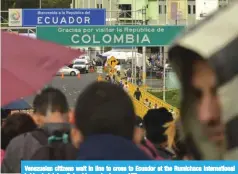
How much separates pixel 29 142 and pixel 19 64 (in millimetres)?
467

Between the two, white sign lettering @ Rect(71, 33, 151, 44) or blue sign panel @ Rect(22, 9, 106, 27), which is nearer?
white sign lettering @ Rect(71, 33, 151, 44)

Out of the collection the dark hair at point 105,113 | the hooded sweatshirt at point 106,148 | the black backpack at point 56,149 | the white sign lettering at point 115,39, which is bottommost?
the black backpack at point 56,149

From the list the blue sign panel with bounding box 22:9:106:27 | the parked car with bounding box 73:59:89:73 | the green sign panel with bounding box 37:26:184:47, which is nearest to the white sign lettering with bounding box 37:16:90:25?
the blue sign panel with bounding box 22:9:106:27

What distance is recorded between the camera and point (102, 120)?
1350mm

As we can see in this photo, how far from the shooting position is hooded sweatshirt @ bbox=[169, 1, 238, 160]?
2.61ft

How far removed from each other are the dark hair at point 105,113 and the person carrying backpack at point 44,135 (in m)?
1.53

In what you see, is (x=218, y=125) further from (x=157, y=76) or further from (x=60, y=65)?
(x=157, y=76)

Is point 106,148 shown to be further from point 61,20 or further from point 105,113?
point 61,20

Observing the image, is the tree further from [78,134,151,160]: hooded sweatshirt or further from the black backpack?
[78,134,151,160]: hooded sweatshirt

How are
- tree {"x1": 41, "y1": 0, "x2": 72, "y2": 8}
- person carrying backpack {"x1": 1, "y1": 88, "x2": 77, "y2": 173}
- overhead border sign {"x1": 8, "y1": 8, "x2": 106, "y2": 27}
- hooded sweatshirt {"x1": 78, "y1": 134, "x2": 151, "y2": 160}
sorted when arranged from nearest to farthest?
hooded sweatshirt {"x1": 78, "y1": 134, "x2": 151, "y2": 160}
person carrying backpack {"x1": 1, "y1": 88, "x2": 77, "y2": 173}
overhead border sign {"x1": 8, "y1": 8, "x2": 106, "y2": 27}
tree {"x1": 41, "y1": 0, "x2": 72, "y2": 8}

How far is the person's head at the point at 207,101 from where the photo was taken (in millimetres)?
842

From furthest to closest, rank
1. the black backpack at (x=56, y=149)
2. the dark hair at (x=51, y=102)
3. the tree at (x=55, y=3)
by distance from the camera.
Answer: the tree at (x=55, y=3) < the dark hair at (x=51, y=102) < the black backpack at (x=56, y=149)

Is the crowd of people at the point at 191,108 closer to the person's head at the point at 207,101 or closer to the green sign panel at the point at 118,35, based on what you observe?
the person's head at the point at 207,101

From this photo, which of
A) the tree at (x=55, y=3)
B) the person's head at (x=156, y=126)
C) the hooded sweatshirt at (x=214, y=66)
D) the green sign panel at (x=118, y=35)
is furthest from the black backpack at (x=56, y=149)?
the tree at (x=55, y=3)
